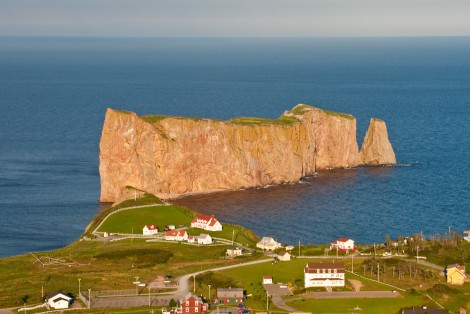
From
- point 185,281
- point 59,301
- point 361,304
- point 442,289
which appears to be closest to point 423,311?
point 361,304

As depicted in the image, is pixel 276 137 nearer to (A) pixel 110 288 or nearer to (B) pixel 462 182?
(B) pixel 462 182

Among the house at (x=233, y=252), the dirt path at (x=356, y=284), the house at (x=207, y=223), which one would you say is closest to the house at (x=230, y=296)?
the dirt path at (x=356, y=284)

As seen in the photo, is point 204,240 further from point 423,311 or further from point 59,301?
point 423,311

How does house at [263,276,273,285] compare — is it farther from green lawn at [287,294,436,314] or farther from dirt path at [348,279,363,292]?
dirt path at [348,279,363,292]

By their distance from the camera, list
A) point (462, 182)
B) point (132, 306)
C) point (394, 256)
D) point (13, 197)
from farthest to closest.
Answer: point (462, 182), point (13, 197), point (394, 256), point (132, 306)

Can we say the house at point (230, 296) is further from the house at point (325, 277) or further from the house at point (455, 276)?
the house at point (455, 276)

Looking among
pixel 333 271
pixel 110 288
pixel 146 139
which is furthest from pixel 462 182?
pixel 110 288
